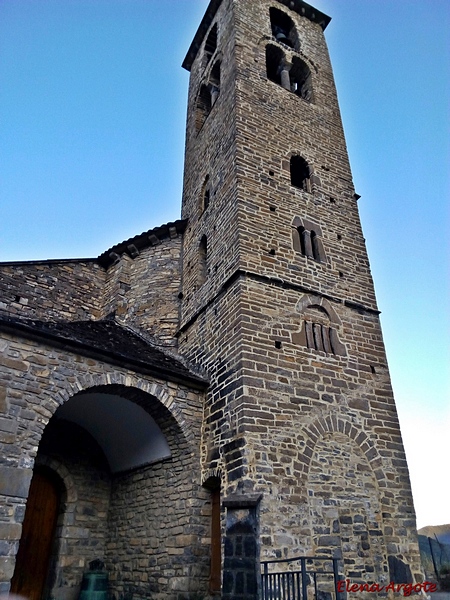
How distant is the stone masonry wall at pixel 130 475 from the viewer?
19.1ft

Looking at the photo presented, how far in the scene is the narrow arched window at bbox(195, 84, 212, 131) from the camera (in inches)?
A: 548

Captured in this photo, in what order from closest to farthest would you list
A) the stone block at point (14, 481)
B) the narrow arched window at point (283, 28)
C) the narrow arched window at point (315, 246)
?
the stone block at point (14, 481) < the narrow arched window at point (315, 246) < the narrow arched window at point (283, 28)

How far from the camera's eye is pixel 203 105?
14.3 m

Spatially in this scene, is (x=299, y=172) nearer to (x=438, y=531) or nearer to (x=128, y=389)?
(x=128, y=389)

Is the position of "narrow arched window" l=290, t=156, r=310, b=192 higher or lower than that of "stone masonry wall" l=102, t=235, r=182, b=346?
higher

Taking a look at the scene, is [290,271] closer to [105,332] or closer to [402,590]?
[105,332]

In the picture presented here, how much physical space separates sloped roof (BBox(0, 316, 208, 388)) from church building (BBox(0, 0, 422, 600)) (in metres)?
0.04

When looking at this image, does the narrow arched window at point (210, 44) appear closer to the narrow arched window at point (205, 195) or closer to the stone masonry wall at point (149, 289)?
the narrow arched window at point (205, 195)

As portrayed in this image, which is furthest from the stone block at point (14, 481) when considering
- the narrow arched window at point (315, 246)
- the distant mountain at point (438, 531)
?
the distant mountain at point (438, 531)

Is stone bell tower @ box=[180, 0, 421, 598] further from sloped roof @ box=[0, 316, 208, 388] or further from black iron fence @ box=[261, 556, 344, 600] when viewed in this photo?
sloped roof @ box=[0, 316, 208, 388]

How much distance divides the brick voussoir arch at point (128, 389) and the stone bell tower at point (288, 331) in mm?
421

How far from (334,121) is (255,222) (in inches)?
212

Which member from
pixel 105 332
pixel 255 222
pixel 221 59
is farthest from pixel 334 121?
pixel 105 332

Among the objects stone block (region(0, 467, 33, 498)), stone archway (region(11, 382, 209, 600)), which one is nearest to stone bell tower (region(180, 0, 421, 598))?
stone archway (region(11, 382, 209, 600))
